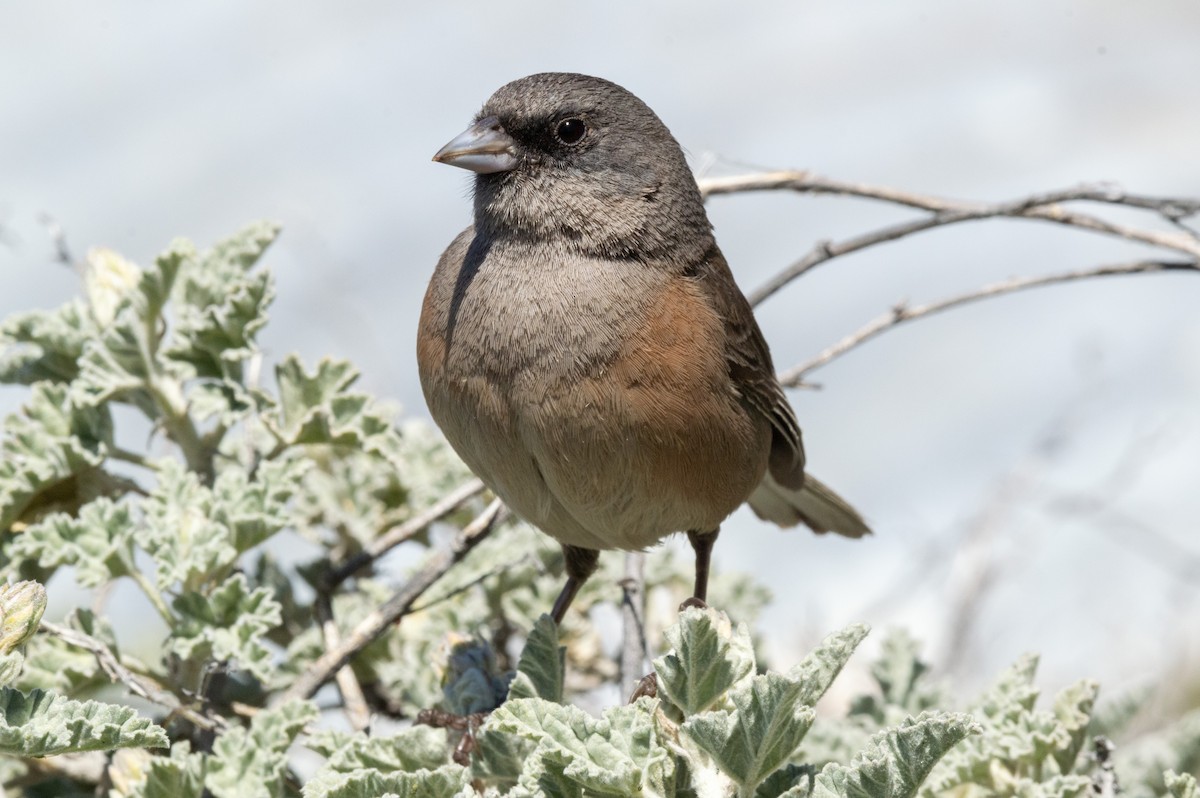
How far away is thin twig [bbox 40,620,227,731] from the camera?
9.11ft

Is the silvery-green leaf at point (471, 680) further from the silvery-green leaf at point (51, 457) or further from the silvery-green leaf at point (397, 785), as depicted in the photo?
the silvery-green leaf at point (51, 457)

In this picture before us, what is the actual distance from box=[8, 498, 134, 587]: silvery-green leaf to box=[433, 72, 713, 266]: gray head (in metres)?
1.10

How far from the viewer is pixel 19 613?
205 cm

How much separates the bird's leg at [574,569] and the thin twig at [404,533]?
299mm

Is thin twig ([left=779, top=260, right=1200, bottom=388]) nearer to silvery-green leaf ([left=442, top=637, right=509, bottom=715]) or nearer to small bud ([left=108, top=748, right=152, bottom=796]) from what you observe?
silvery-green leaf ([left=442, top=637, right=509, bottom=715])

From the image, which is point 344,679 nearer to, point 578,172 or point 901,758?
point 578,172

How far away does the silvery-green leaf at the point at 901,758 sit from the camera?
2.04 m

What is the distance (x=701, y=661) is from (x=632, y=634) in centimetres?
120

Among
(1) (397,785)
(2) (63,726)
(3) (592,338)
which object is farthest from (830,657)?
(2) (63,726)

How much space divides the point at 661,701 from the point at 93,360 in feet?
5.58

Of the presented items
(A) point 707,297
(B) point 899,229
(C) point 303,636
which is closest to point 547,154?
(A) point 707,297

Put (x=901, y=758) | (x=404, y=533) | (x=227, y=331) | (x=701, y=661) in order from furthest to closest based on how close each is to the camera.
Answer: (x=404, y=533), (x=227, y=331), (x=701, y=661), (x=901, y=758)

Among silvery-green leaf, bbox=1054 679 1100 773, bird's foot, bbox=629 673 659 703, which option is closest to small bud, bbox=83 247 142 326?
bird's foot, bbox=629 673 659 703

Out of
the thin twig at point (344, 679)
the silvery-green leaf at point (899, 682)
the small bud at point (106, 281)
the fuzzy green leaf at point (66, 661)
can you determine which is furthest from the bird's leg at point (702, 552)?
the small bud at point (106, 281)
